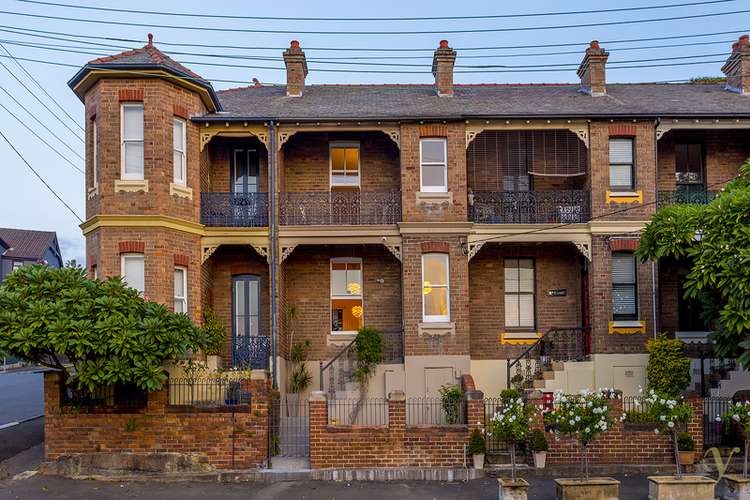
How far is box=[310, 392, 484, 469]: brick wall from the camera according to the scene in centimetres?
1869

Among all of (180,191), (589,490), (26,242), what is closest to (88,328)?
(180,191)

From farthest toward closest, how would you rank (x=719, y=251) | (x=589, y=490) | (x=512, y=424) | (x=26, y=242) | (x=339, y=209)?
(x=26, y=242)
(x=339, y=209)
(x=719, y=251)
(x=512, y=424)
(x=589, y=490)

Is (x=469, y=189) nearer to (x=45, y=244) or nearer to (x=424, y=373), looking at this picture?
(x=424, y=373)

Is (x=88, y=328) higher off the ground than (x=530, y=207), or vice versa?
(x=530, y=207)

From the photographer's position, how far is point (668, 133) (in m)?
25.0

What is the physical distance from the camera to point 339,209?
2398 cm

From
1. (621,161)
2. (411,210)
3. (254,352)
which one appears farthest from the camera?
(621,161)

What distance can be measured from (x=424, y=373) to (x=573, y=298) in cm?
505

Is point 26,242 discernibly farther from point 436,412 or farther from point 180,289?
point 436,412

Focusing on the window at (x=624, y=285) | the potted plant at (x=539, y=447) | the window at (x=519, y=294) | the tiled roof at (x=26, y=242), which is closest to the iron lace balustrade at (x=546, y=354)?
the window at (x=519, y=294)

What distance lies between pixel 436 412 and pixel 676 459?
563 cm

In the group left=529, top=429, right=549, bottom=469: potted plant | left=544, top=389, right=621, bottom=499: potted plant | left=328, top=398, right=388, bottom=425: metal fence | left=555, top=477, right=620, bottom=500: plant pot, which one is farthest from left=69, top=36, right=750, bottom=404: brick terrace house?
left=555, top=477, right=620, bottom=500: plant pot

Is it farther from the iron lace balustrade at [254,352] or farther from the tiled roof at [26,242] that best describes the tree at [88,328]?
the tiled roof at [26,242]

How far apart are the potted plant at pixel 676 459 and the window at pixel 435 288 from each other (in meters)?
6.17
